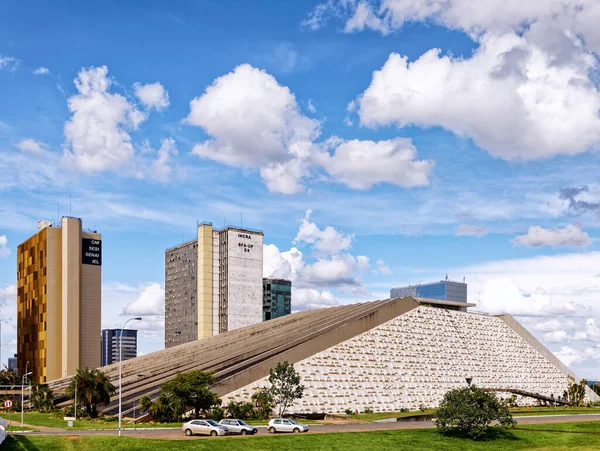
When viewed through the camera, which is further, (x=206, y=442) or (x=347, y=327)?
(x=347, y=327)

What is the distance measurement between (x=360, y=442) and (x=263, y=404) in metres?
21.4

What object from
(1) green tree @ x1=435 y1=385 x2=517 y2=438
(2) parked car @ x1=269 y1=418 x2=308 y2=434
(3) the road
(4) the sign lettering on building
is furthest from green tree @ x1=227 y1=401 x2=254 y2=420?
(4) the sign lettering on building

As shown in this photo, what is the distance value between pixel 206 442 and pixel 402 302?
2137 inches

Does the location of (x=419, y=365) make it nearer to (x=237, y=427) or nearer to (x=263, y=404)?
(x=263, y=404)

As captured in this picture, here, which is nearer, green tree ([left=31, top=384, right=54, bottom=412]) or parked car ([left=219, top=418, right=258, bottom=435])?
parked car ([left=219, top=418, right=258, bottom=435])

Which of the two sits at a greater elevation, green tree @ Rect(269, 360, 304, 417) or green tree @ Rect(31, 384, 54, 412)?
green tree @ Rect(269, 360, 304, 417)

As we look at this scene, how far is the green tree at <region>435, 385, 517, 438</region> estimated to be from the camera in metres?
63.3

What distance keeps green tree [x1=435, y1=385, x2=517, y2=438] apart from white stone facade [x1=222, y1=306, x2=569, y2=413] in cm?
2217

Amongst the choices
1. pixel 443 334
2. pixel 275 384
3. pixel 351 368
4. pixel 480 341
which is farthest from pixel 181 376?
pixel 480 341

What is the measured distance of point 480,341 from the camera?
11450cm

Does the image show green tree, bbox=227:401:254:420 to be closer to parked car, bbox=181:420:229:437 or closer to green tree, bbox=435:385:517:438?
parked car, bbox=181:420:229:437

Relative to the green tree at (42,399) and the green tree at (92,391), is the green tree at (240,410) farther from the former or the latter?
the green tree at (42,399)

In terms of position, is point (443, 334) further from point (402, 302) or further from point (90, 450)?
point (90, 450)

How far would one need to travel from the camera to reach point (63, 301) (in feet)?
517
